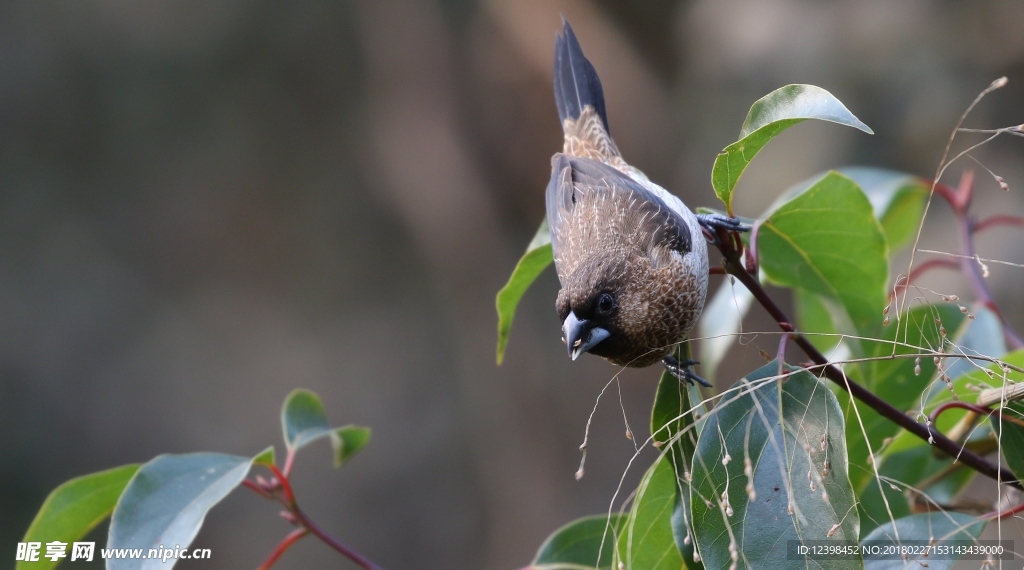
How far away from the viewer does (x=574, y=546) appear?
5.96 feet

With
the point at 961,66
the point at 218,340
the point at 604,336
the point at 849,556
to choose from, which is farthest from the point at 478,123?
the point at 849,556

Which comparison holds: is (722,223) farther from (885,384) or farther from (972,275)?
(972,275)

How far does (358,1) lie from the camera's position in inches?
299

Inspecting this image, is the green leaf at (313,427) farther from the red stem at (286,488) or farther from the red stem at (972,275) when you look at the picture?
the red stem at (972,275)

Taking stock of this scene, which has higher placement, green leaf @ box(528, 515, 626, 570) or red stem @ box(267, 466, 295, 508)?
red stem @ box(267, 466, 295, 508)

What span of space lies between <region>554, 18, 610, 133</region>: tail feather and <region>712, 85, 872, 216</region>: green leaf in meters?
1.45

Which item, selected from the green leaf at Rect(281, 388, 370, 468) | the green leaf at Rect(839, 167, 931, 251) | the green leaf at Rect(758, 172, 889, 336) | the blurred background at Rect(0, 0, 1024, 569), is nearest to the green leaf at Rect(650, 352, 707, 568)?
the green leaf at Rect(758, 172, 889, 336)

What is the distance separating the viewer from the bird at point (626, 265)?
186 cm

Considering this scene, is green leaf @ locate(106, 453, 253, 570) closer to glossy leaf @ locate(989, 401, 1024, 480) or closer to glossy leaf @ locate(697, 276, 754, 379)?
glossy leaf @ locate(697, 276, 754, 379)

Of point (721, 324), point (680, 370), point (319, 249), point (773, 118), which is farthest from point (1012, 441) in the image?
point (319, 249)

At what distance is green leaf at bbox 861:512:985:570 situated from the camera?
1413 millimetres

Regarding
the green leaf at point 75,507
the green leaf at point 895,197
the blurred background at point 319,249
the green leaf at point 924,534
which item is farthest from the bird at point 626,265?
the blurred background at point 319,249

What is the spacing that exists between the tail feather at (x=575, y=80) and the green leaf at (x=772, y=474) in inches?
68.3

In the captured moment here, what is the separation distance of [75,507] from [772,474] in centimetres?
158
